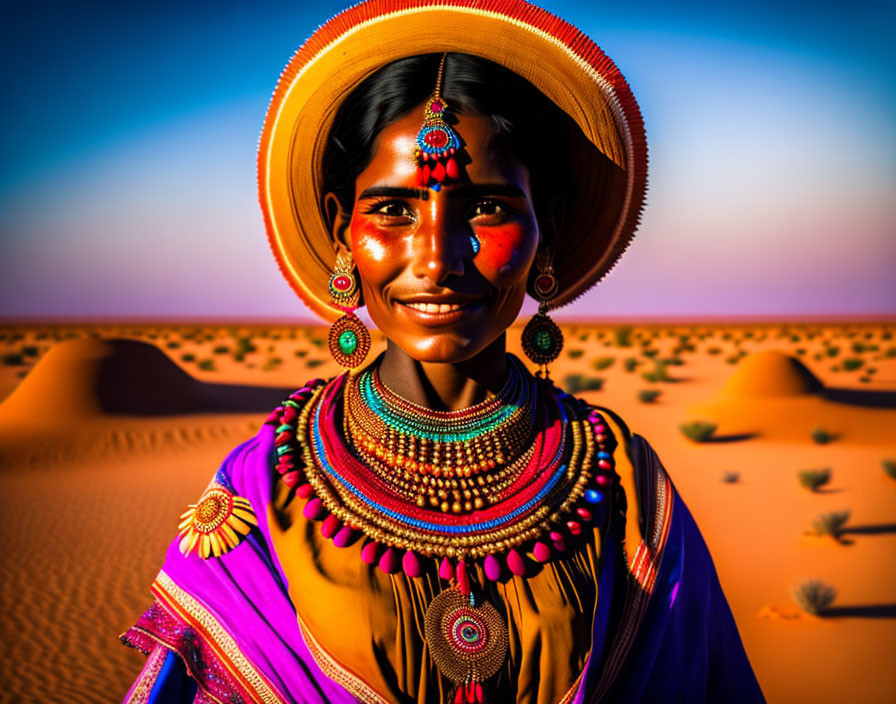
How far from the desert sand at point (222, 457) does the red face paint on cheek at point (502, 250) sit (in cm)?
691

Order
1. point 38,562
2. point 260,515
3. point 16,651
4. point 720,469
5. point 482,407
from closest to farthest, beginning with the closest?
point 260,515, point 482,407, point 16,651, point 38,562, point 720,469

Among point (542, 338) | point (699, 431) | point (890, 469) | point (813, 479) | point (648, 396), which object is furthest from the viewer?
point (648, 396)

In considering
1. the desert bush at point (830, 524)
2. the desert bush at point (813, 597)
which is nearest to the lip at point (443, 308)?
the desert bush at point (813, 597)

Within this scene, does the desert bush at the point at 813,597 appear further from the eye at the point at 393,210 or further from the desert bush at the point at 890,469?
the eye at the point at 393,210

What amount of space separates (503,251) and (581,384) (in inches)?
844

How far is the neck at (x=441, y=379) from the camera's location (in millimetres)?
2061

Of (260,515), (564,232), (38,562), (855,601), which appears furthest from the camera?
(38,562)

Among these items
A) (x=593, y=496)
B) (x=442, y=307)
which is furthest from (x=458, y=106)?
(x=593, y=496)

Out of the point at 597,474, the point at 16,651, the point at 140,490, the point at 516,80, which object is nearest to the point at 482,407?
the point at 597,474

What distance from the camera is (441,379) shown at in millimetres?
2072

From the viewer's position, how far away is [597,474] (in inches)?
81.7

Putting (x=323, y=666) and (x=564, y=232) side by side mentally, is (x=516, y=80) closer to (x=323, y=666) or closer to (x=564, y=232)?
(x=564, y=232)

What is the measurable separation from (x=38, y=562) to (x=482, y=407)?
1031cm

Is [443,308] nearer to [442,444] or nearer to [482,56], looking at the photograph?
[442,444]
